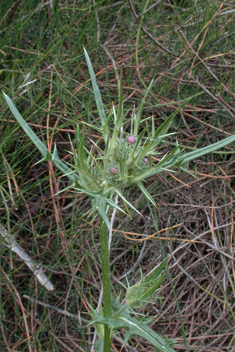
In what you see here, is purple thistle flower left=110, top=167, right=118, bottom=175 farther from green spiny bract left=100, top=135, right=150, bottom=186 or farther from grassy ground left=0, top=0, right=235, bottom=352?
grassy ground left=0, top=0, right=235, bottom=352

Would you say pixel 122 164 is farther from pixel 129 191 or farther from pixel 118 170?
pixel 129 191

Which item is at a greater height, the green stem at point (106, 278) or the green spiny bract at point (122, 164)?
the green spiny bract at point (122, 164)

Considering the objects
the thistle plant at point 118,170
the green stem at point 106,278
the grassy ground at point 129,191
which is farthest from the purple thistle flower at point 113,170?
the grassy ground at point 129,191

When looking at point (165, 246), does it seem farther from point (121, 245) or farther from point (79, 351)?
point (79, 351)

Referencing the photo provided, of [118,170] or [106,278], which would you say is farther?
[106,278]

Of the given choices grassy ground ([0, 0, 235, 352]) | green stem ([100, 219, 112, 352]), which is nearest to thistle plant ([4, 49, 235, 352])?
green stem ([100, 219, 112, 352])

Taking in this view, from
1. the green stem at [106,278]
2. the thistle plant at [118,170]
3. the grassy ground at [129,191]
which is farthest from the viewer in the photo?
the grassy ground at [129,191]

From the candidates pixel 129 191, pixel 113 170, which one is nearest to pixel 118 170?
pixel 113 170

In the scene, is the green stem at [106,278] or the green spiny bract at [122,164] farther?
the green stem at [106,278]

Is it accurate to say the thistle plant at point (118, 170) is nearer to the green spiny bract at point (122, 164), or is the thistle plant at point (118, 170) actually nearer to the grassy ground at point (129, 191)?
the green spiny bract at point (122, 164)
